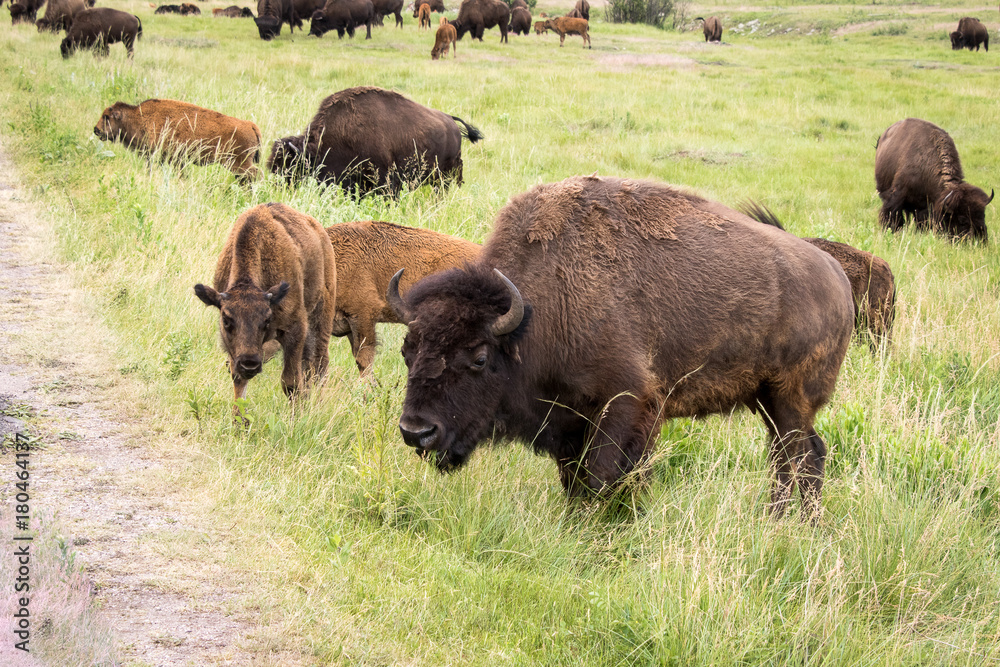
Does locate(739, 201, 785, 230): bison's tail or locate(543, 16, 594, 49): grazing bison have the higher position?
locate(543, 16, 594, 49): grazing bison

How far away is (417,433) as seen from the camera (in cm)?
415

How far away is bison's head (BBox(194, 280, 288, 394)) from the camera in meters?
5.22

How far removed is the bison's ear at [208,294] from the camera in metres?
5.26

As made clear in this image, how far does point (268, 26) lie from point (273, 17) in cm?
92

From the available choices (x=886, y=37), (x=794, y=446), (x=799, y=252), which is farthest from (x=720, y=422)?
(x=886, y=37)

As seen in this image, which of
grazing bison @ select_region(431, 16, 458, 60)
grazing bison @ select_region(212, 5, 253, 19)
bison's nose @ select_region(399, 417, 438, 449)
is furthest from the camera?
grazing bison @ select_region(212, 5, 253, 19)

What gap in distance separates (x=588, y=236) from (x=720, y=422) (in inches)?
88.6

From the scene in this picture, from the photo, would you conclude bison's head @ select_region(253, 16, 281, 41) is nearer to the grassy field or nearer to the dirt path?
the grassy field

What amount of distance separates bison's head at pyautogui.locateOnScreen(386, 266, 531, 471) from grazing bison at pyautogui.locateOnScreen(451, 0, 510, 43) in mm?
37509

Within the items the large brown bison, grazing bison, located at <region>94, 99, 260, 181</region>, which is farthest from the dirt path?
the large brown bison

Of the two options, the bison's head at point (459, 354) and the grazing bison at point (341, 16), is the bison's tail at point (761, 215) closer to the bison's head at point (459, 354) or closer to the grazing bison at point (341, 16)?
the bison's head at point (459, 354)

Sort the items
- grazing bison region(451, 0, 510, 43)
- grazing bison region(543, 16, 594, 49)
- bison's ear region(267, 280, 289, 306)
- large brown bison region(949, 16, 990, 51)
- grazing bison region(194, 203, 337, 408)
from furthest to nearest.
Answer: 1. large brown bison region(949, 16, 990, 51)
2. grazing bison region(543, 16, 594, 49)
3. grazing bison region(451, 0, 510, 43)
4. bison's ear region(267, 280, 289, 306)
5. grazing bison region(194, 203, 337, 408)

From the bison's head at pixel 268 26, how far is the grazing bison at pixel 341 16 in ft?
7.23

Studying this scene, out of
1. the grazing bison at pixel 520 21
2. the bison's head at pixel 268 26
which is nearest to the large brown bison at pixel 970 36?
the grazing bison at pixel 520 21
